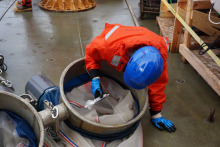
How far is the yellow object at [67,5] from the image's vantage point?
15.5ft

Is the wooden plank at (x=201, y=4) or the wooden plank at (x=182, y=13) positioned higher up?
the wooden plank at (x=201, y=4)

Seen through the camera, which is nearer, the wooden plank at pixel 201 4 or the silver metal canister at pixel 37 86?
the silver metal canister at pixel 37 86

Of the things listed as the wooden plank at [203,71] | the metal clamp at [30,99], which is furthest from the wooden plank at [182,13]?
the metal clamp at [30,99]

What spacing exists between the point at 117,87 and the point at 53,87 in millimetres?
618

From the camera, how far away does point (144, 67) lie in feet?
4.42

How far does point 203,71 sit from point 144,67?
1.30 meters

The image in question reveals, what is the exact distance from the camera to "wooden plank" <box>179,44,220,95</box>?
214 centimetres

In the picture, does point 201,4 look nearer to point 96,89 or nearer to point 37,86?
point 96,89

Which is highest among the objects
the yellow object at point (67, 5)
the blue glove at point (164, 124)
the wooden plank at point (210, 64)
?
the yellow object at point (67, 5)

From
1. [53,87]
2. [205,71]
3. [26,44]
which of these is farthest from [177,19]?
[26,44]

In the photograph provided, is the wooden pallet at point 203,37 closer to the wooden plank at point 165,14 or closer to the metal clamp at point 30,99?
the wooden plank at point 165,14

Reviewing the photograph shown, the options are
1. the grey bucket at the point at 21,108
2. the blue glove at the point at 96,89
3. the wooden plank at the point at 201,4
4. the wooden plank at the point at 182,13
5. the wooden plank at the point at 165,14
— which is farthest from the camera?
→ the wooden plank at the point at 165,14

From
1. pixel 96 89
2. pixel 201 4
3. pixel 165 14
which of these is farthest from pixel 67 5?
Answer: pixel 96 89

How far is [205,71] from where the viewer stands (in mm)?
2309
